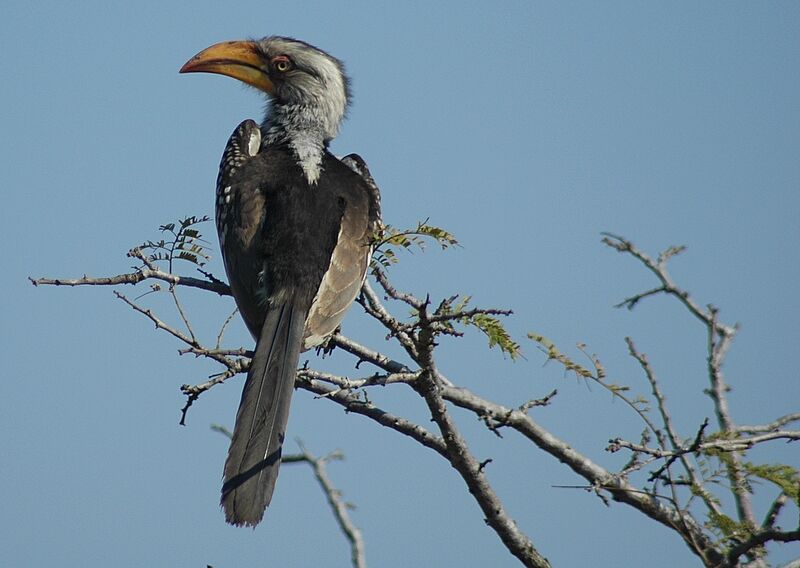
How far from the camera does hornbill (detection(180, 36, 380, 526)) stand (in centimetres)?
425

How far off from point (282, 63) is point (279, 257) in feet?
7.30

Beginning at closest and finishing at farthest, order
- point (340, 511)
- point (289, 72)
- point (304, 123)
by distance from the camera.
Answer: point (340, 511) < point (304, 123) < point (289, 72)

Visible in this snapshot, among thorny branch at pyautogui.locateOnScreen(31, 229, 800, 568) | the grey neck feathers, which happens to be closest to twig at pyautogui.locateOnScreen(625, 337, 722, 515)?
thorny branch at pyautogui.locateOnScreen(31, 229, 800, 568)

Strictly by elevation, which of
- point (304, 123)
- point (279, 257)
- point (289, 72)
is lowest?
point (279, 257)

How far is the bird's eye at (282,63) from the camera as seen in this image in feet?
21.8

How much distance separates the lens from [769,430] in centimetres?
443

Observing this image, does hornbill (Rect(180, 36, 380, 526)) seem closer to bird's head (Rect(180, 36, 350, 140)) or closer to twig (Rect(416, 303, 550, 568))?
bird's head (Rect(180, 36, 350, 140))

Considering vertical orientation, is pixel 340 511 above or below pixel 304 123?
below

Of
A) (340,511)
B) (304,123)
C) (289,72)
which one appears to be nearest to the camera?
(340,511)

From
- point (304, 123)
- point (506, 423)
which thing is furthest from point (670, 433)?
point (304, 123)

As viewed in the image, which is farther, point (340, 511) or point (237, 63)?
point (237, 63)

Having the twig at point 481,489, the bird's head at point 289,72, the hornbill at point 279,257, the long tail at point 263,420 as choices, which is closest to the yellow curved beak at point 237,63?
the bird's head at point 289,72

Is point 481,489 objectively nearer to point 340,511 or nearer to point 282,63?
point 340,511

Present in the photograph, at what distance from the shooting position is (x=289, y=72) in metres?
6.61
